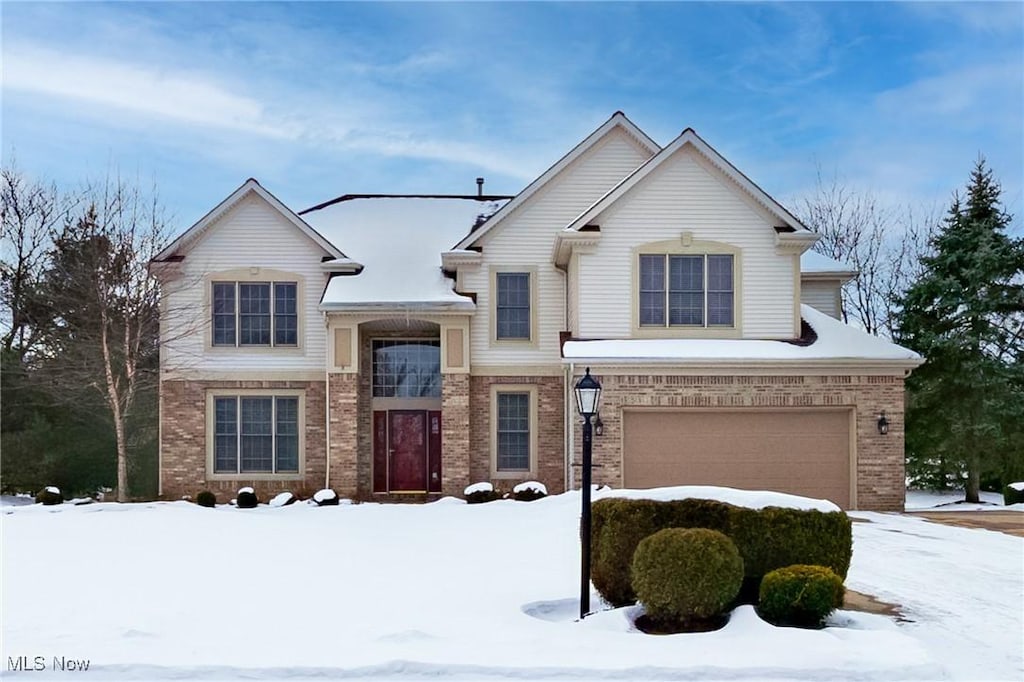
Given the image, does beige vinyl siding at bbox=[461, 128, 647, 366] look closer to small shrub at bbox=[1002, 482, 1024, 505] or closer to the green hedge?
the green hedge

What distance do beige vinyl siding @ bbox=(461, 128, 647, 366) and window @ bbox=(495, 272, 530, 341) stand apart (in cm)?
22

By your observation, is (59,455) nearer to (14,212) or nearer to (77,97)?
(14,212)

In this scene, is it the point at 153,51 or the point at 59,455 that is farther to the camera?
the point at 59,455

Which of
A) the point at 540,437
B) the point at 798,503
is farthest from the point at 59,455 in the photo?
the point at 798,503

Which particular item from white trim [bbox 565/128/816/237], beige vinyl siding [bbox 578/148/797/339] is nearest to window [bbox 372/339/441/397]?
beige vinyl siding [bbox 578/148/797/339]

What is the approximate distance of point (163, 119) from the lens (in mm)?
23844

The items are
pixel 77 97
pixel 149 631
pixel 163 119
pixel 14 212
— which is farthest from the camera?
pixel 14 212

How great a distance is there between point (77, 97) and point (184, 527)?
1134 centimetres

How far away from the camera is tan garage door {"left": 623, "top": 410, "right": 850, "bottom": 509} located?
1783 centimetres

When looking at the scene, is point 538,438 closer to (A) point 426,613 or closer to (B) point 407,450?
(B) point 407,450

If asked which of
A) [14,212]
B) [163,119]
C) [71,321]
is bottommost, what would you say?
[71,321]

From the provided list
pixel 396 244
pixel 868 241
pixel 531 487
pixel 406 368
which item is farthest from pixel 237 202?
pixel 868 241

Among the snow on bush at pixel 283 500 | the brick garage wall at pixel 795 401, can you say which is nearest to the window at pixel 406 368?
the snow on bush at pixel 283 500

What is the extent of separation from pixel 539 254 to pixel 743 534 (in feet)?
41.2
